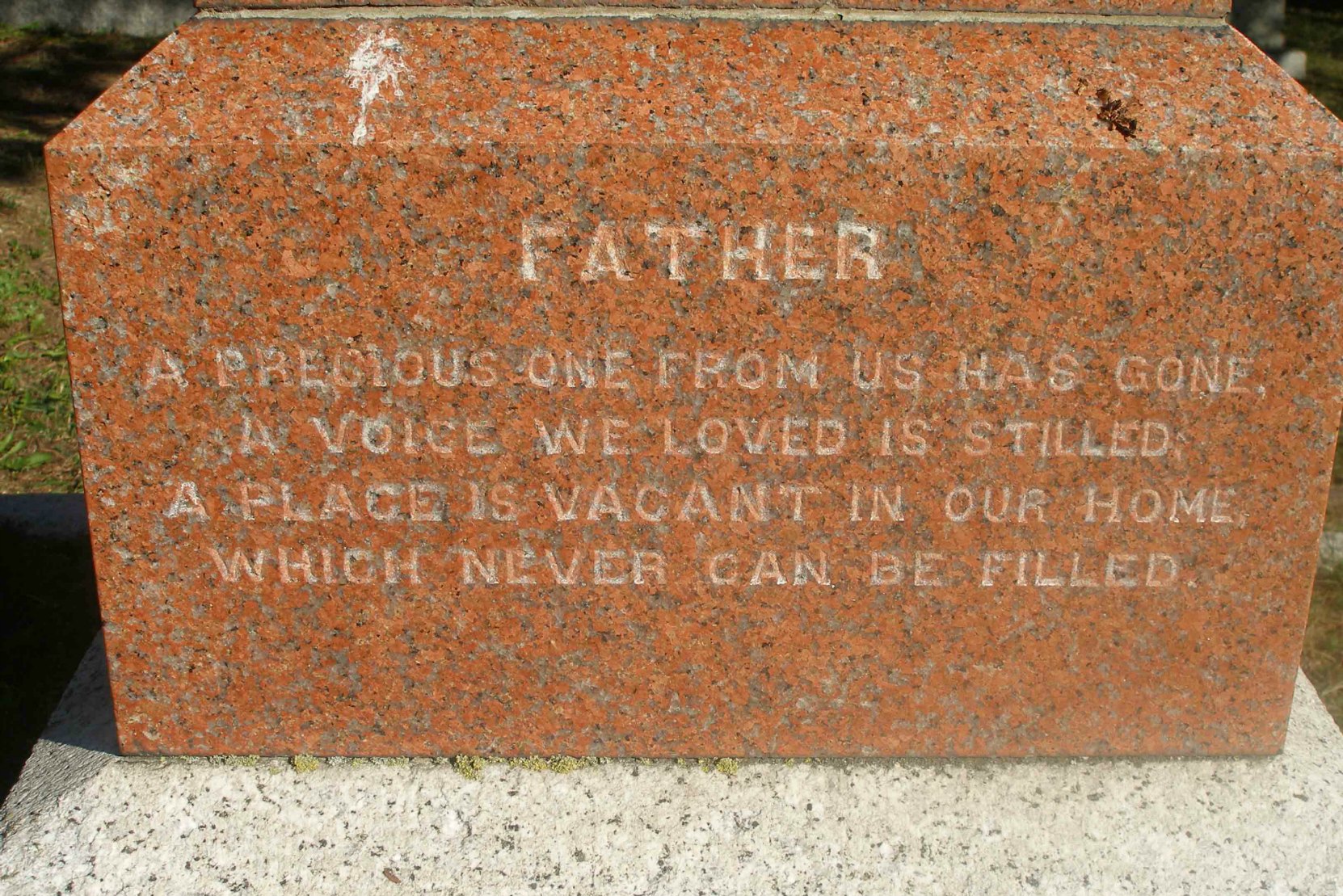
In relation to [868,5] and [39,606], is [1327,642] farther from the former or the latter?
[39,606]

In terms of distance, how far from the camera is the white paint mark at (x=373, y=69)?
211cm

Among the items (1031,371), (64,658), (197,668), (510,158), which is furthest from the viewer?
(64,658)

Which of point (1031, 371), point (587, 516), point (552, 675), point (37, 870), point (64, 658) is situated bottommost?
point (64, 658)

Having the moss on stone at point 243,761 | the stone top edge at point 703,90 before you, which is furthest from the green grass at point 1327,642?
the moss on stone at point 243,761

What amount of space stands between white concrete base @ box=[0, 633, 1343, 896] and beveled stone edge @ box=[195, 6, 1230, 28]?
4.51 ft

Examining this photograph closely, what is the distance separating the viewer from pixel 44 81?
7484 mm

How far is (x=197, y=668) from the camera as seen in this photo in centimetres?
236

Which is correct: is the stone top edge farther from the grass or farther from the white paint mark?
the grass

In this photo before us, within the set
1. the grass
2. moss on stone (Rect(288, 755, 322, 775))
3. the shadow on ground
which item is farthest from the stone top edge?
the grass

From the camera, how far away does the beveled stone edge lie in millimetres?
2242

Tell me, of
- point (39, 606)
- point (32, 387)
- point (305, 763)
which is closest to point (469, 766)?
point (305, 763)

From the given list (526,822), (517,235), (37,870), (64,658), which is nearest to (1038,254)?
(517,235)

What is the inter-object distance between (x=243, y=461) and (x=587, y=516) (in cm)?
61

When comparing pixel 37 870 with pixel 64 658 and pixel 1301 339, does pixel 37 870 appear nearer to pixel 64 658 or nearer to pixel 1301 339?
pixel 64 658
